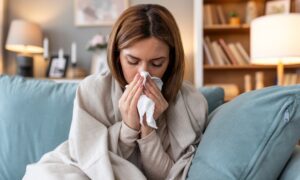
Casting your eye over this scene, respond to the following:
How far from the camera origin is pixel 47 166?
823 millimetres

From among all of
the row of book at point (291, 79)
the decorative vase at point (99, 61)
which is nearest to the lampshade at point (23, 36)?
the decorative vase at point (99, 61)

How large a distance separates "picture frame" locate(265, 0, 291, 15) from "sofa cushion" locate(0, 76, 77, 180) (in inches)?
85.2

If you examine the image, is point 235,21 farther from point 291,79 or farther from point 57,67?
point 57,67

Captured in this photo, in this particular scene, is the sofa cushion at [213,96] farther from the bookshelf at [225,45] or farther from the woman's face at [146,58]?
the bookshelf at [225,45]

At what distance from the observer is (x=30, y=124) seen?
1.17 metres

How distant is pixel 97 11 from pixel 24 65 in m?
0.91

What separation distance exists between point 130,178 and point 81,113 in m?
0.26

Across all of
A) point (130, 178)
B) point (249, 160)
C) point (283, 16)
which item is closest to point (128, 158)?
point (130, 178)

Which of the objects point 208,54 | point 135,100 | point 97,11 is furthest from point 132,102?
point 97,11

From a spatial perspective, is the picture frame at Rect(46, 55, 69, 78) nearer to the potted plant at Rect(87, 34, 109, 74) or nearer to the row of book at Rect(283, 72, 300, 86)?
the potted plant at Rect(87, 34, 109, 74)

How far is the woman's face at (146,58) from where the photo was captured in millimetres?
Answer: 891

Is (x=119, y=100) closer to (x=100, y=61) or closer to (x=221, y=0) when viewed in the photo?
(x=100, y=61)

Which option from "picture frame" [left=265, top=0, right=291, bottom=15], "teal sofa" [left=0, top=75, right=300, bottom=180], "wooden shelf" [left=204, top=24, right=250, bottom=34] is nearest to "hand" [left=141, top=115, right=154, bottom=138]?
"teal sofa" [left=0, top=75, right=300, bottom=180]

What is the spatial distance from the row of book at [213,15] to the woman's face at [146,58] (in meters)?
1.90
